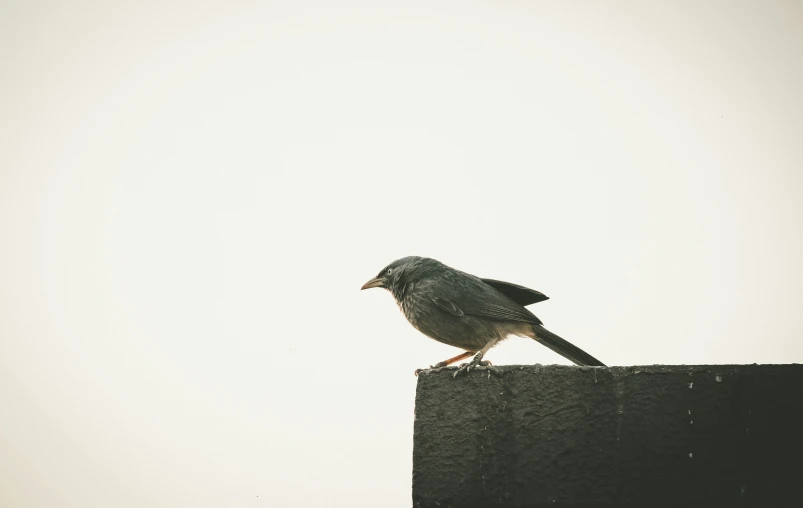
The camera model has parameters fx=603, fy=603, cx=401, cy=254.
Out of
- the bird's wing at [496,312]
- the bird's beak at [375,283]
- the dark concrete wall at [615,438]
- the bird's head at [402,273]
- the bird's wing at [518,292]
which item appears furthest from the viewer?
the bird's beak at [375,283]

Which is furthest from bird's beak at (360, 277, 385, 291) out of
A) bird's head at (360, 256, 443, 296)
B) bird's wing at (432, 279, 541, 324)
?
bird's wing at (432, 279, 541, 324)

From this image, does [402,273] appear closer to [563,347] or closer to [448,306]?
[448,306]

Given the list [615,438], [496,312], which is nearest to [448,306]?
[496,312]

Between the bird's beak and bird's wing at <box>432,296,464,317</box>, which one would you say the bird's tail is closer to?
bird's wing at <box>432,296,464,317</box>

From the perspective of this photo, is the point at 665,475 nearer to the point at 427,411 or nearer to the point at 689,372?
the point at 689,372

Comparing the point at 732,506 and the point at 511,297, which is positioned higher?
the point at 511,297

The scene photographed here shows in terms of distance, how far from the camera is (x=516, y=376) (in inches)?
110

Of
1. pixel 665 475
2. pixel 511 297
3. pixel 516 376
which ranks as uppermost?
pixel 511 297

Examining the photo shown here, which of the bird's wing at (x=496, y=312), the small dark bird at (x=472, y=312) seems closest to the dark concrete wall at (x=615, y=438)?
the small dark bird at (x=472, y=312)

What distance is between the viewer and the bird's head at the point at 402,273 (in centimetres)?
532

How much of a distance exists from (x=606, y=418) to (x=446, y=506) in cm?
80

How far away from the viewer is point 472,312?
15.6 feet

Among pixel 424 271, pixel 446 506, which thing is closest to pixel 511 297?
pixel 424 271

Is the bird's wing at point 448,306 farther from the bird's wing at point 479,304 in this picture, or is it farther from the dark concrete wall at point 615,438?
the dark concrete wall at point 615,438
